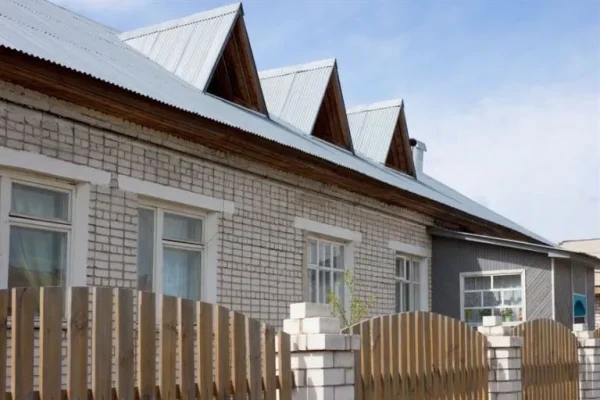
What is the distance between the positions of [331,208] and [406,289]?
2.83 meters

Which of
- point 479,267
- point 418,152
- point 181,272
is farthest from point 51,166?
point 418,152

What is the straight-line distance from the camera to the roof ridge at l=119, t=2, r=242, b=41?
39.2 ft

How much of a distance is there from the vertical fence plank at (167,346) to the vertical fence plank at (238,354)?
1.34 feet

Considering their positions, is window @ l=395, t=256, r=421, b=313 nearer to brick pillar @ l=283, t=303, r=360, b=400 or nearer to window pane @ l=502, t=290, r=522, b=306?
window pane @ l=502, t=290, r=522, b=306

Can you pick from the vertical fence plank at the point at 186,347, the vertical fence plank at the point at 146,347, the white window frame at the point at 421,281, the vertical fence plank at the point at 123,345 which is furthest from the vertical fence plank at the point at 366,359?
the white window frame at the point at 421,281

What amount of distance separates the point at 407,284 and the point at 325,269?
267 centimetres

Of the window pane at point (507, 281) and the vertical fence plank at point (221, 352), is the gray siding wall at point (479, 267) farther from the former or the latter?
the vertical fence plank at point (221, 352)

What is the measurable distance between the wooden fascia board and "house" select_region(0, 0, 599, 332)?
2cm

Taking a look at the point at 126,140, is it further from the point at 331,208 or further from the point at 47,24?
the point at 331,208

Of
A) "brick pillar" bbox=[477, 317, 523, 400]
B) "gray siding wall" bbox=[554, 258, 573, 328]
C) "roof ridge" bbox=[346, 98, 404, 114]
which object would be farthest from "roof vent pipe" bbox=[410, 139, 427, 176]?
"brick pillar" bbox=[477, 317, 523, 400]

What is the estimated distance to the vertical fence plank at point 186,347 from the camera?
4.04 metres

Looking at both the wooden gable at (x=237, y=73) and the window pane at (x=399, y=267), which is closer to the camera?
the wooden gable at (x=237, y=73)

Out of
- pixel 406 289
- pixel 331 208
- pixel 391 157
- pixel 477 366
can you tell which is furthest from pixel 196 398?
pixel 391 157

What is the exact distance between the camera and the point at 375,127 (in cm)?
1571
